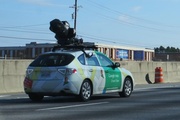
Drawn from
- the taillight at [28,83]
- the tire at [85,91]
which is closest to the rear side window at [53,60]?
the taillight at [28,83]

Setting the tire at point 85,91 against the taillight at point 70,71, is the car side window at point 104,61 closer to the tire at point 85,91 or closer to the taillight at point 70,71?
the tire at point 85,91

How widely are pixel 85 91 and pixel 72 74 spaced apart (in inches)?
32.5

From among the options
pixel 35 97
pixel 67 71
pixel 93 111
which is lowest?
pixel 93 111

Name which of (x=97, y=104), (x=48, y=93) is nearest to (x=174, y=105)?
(x=97, y=104)

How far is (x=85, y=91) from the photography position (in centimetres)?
1373

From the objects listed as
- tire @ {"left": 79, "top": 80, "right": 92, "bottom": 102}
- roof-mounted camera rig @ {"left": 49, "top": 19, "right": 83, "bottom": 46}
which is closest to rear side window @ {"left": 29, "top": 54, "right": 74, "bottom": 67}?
tire @ {"left": 79, "top": 80, "right": 92, "bottom": 102}

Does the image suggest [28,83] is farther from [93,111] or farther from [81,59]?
[93,111]

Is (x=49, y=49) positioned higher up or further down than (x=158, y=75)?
higher up

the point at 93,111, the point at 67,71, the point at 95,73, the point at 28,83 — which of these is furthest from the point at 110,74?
the point at 93,111

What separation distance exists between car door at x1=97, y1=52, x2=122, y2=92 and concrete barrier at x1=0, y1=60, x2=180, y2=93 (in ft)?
15.3

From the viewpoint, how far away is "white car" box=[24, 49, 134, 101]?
13.3 m

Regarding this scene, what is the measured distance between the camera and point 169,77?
2903 cm

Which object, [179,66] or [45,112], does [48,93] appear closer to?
[45,112]

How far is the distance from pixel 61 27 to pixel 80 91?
3397 mm
